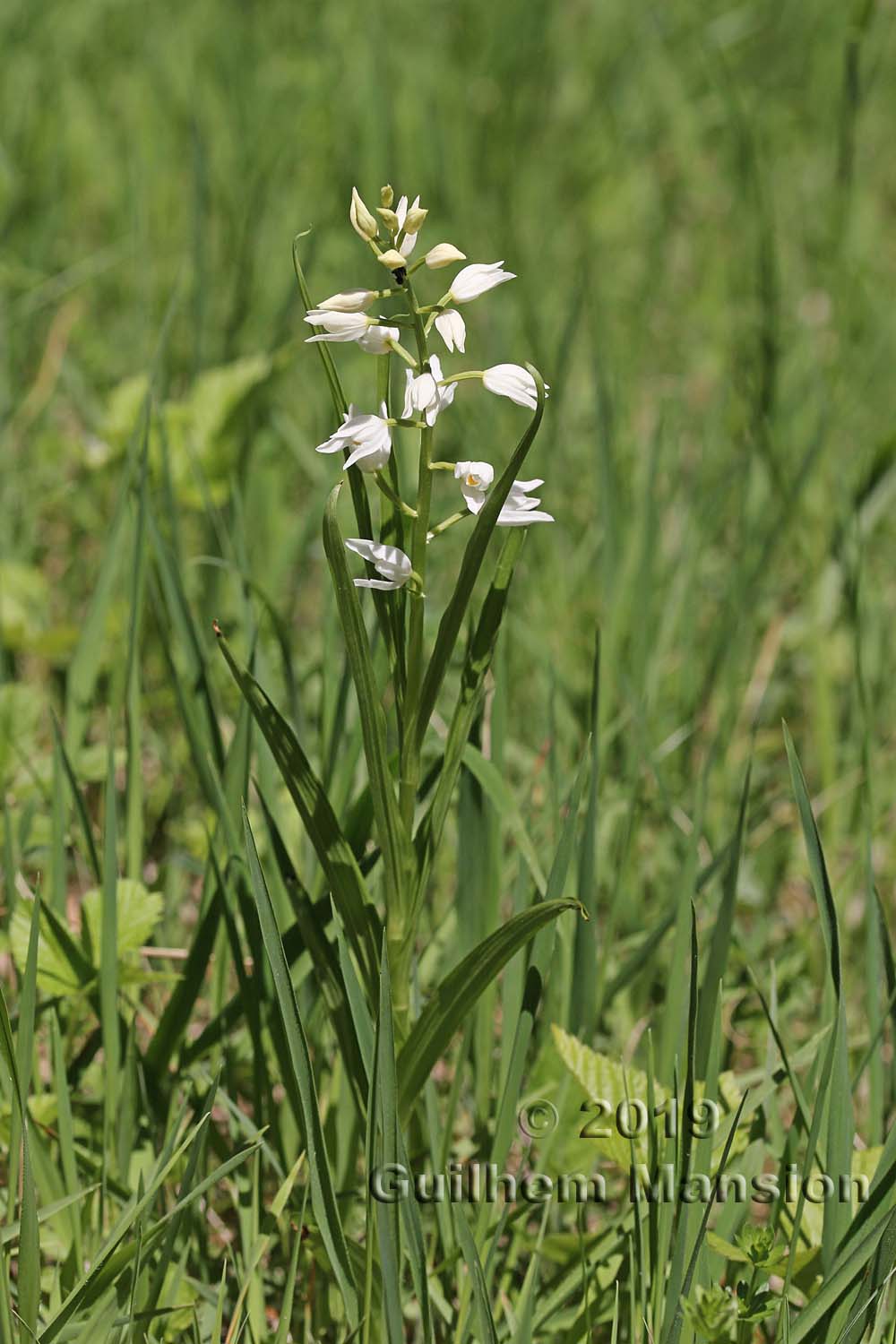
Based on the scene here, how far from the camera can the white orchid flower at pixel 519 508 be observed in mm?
1095

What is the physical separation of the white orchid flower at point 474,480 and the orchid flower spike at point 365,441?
0.26 feet

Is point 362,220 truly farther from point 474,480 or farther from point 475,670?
point 475,670

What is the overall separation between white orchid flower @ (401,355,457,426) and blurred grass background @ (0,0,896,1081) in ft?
2.05

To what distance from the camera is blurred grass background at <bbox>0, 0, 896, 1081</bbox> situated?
2.18 meters

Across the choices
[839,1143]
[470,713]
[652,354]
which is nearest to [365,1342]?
[839,1143]

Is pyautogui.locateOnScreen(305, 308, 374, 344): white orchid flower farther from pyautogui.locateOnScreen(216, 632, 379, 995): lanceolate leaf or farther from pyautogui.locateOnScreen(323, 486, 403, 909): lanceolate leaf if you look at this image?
pyautogui.locateOnScreen(216, 632, 379, 995): lanceolate leaf

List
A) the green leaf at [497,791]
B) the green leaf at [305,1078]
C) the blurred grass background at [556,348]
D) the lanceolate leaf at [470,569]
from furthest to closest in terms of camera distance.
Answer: the blurred grass background at [556,348] → the green leaf at [497,791] → the green leaf at [305,1078] → the lanceolate leaf at [470,569]

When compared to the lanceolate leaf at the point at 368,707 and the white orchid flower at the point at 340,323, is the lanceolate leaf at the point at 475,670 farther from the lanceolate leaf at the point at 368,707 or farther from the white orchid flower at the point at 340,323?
the white orchid flower at the point at 340,323

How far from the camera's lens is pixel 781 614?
2781 mm

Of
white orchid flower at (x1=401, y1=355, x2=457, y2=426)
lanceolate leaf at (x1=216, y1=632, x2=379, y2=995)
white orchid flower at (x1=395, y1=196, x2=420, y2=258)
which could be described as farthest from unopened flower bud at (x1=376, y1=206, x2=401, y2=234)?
lanceolate leaf at (x1=216, y1=632, x2=379, y2=995)

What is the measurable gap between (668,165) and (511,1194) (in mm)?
4020

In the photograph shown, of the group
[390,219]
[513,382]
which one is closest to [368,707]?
[513,382]

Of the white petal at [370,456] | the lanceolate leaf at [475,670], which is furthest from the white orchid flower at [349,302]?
the lanceolate leaf at [475,670]

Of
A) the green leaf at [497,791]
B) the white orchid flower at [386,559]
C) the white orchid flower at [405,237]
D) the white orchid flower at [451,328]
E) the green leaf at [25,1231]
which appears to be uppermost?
the white orchid flower at [405,237]
